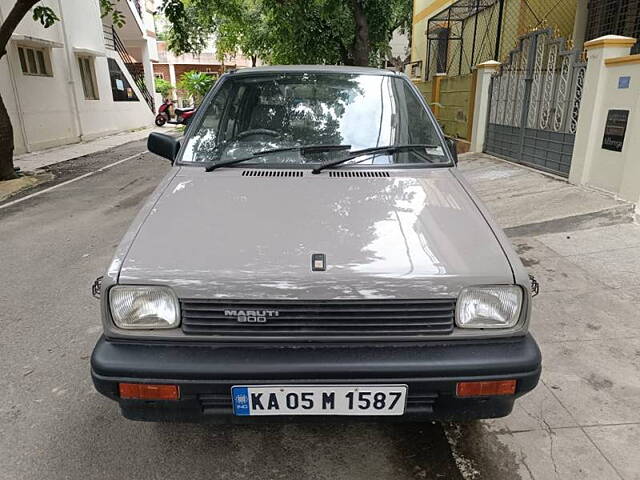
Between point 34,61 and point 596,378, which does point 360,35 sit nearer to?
point 34,61

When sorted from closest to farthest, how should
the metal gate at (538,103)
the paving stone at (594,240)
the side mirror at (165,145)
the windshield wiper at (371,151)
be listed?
the windshield wiper at (371,151)
the side mirror at (165,145)
the paving stone at (594,240)
the metal gate at (538,103)

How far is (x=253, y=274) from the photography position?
1762 millimetres

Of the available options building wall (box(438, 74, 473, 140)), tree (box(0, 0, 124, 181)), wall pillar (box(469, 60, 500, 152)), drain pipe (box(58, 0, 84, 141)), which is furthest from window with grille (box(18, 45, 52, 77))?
wall pillar (box(469, 60, 500, 152))

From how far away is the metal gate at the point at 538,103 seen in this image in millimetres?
6461

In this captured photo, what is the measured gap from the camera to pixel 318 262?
5.89ft

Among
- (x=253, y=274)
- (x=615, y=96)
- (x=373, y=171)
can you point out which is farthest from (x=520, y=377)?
(x=615, y=96)

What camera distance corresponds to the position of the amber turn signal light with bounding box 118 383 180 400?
1764 mm

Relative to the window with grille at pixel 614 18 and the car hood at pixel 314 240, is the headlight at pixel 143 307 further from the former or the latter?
the window with grille at pixel 614 18

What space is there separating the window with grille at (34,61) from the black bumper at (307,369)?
1406 cm

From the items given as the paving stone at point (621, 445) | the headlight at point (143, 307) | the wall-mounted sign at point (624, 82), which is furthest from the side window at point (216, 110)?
the wall-mounted sign at point (624, 82)

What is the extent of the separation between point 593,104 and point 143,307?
5.79 metres

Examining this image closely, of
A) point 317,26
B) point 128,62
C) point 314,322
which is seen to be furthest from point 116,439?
point 128,62

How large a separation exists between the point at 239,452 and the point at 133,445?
0.51m

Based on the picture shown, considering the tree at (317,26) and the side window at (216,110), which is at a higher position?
the tree at (317,26)
